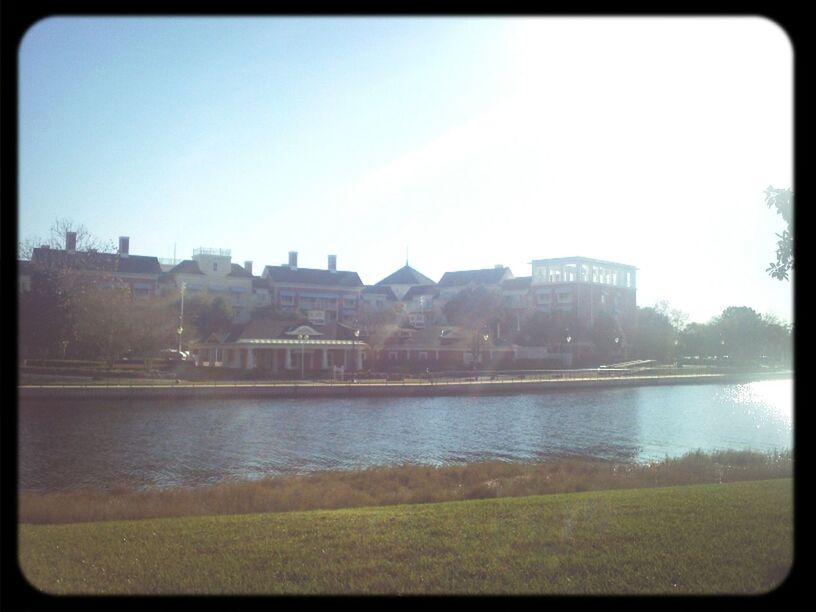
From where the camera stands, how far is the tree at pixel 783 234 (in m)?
5.65

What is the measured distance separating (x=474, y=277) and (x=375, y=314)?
13557 millimetres

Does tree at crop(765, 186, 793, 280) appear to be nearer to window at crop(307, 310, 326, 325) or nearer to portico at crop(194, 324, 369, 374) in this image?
portico at crop(194, 324, 369, 374)

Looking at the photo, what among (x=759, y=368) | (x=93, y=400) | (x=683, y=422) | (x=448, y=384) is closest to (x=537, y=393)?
(x=448, y=384)

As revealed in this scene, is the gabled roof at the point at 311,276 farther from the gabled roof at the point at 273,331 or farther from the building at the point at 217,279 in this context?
the gabled roof at the point at 273,331

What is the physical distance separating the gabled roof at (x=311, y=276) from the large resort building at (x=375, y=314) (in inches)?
2.6

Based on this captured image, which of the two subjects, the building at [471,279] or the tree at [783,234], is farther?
the building at [471,279]

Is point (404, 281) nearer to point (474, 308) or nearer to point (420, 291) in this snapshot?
point (420, 291)

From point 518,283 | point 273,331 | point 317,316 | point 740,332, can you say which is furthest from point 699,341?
point 273,331

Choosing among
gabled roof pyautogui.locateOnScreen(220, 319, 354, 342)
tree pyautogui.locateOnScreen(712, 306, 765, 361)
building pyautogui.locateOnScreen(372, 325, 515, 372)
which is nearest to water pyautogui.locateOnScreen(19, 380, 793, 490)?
tree pyautogui.locateOnScreen(712, 306, 765, 361)

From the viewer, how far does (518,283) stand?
5594cm

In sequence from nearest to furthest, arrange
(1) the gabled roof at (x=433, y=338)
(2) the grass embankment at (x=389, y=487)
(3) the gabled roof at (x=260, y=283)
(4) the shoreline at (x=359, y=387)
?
1. (2) the grass embankment at (x=389, y=487)
2. (4) the shoreline at (x=359, y=387)
3. (1) the gabled roof at (x=433, y=338)
4. (3) the gabled roof at (x=260, y=283)

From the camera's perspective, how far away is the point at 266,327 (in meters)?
39.5

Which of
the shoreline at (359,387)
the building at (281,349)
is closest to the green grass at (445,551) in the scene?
the shoreline at (359,387)
